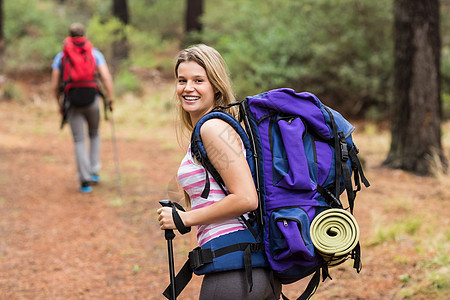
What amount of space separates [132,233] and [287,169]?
412 centimetres

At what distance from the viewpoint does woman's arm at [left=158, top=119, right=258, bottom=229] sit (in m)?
2.03

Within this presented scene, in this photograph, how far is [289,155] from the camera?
2053 mm

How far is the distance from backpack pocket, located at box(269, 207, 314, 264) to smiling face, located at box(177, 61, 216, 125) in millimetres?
583

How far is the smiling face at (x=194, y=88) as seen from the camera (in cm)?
229

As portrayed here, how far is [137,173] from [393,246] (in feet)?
15.6

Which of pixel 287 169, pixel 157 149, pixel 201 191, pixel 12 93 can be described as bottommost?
pixel 157 149

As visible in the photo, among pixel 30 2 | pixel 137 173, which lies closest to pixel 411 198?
pixel 137 173

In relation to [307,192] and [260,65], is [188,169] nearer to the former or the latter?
[307,192]

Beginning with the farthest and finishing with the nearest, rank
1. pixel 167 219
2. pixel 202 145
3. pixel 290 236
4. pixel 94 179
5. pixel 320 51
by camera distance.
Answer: pixel 320 51
pixel 94 179
pixel 167 219
pixel 202 145
pixel 290 236

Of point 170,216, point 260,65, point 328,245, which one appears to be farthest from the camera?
point 260,65

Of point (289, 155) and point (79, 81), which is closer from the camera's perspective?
point (289, 155)

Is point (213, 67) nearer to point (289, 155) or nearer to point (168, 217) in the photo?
point (289, 155)

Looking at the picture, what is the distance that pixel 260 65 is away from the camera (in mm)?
13719

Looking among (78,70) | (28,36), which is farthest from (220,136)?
(28,36)
